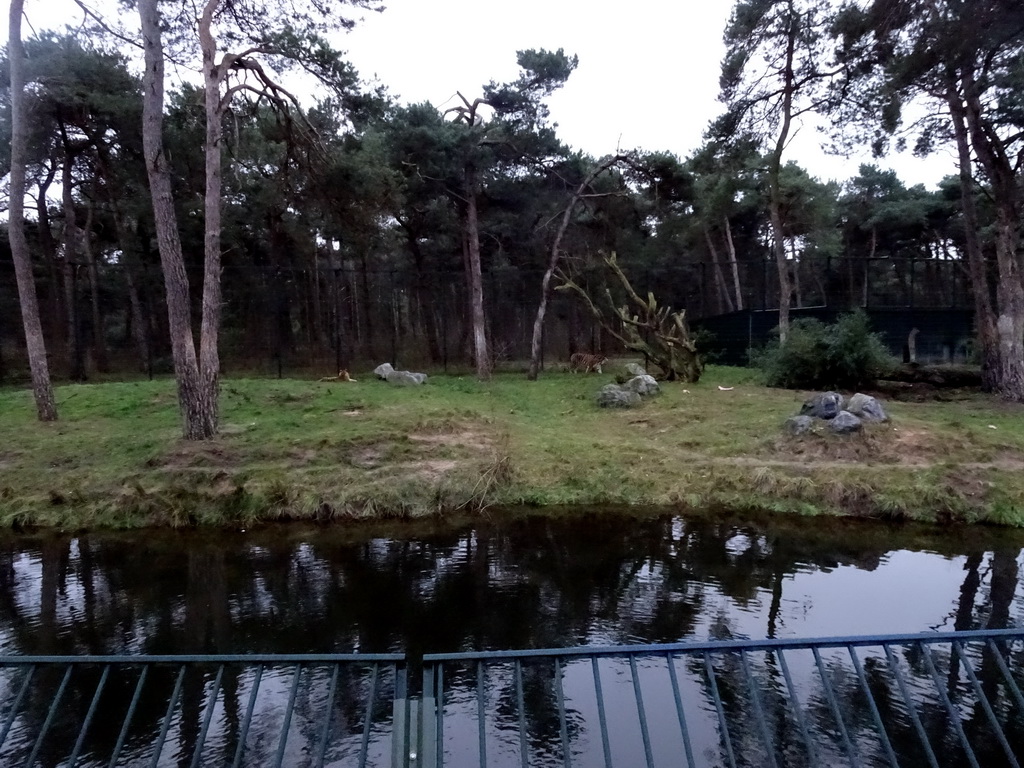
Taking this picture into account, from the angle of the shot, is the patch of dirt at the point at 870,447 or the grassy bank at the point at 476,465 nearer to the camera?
the grassy bank at the point at 476,465

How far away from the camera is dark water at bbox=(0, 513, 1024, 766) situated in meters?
4.65

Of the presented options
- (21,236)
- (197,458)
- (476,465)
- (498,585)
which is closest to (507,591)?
(498,585)

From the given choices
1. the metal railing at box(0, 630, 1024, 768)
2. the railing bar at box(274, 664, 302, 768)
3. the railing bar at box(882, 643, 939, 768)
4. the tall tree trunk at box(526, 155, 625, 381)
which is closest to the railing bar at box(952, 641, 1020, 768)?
the railing bar at box(882, 643, 939, 768)

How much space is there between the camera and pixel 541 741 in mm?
3762

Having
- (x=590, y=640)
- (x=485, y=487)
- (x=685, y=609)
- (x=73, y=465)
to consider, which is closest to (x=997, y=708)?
(x=685, y=609)

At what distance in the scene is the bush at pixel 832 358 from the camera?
40.3 ft

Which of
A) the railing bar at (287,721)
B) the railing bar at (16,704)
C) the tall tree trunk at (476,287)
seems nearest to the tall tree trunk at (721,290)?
the tall tree trunk at (476,287)

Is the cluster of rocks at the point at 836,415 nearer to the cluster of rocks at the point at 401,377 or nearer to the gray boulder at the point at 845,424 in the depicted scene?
the gray boulder at the point at 845,424

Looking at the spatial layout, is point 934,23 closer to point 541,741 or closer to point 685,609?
point 685,609

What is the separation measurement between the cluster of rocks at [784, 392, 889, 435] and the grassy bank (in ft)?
0.54

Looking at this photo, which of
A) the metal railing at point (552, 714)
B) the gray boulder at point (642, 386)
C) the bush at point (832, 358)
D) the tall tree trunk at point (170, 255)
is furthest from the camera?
the bush at point (832, 358)

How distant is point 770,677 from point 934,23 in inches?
343

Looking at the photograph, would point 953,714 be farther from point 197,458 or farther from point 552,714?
point 197,458

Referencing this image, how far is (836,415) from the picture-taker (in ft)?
29.9
